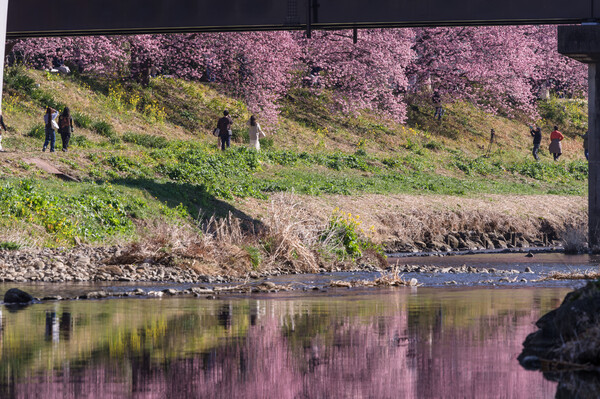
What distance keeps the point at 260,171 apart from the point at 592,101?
12425mm

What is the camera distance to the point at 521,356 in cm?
1150

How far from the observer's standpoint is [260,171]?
3994 cm

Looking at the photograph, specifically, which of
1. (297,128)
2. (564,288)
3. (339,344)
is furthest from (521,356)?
(297,128)

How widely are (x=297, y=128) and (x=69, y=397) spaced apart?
146 feet

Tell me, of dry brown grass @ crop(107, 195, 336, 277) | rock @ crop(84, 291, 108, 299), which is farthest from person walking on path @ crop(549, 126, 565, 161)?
rock @ crop(84, 291, 108, 299)

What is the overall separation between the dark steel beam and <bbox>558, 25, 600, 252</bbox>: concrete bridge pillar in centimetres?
54

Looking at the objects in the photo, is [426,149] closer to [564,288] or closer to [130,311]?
[564,288]

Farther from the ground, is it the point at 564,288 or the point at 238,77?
the point at 238,77

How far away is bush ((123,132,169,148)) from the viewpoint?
139 ft

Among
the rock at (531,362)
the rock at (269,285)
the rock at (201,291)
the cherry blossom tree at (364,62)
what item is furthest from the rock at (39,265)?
the cherry blossom tree at (364,62)

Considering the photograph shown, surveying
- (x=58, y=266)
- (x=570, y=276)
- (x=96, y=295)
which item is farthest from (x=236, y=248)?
(x=570, y=276)

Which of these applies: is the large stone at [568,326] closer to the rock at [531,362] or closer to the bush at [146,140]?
the rock at [531,362]

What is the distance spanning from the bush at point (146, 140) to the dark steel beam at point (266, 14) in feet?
29.4

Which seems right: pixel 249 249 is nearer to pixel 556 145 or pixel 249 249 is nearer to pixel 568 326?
pixel 568 326
